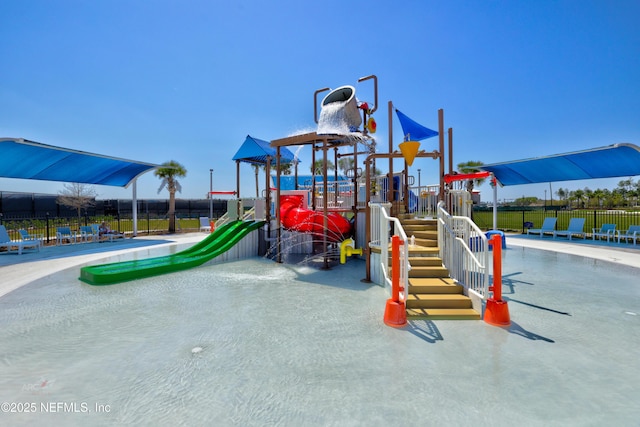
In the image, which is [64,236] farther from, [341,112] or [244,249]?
[341,112]

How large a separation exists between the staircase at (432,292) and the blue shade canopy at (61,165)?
12.9m

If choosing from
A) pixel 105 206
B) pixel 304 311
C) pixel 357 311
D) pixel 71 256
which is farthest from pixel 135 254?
pixel 105 206

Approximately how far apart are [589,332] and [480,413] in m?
3.05

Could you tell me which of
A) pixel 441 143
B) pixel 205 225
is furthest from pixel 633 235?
pixel 205 225

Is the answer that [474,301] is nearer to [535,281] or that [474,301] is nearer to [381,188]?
[535,281]

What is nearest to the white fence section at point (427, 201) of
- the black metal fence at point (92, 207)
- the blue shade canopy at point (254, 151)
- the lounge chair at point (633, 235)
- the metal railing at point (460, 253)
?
the metal railing at point (460, 253)

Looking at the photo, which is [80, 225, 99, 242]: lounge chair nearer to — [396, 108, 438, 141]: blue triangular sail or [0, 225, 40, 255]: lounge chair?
[0, 225, 40, 255]: lounge chair

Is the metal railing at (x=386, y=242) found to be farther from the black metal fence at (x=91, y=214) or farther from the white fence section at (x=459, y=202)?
the black metal fence at (x=91, y=214)

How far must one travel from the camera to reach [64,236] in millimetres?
15102

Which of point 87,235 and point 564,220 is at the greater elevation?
point 87,235

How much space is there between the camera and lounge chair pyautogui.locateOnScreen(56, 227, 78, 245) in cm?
1497

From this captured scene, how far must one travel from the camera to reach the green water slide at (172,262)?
7.80 m

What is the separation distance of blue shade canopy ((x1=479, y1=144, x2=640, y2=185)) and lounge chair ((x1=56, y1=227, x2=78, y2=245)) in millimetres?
21985

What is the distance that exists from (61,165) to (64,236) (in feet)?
11.2
